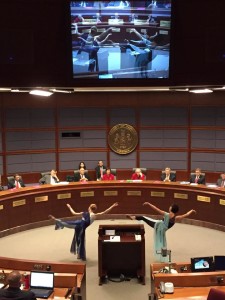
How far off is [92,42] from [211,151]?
6568 millimetres

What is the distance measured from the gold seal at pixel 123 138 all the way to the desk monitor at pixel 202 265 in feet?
27.2

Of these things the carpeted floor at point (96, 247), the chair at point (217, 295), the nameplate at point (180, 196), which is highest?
the nameplate at point (180, 196)

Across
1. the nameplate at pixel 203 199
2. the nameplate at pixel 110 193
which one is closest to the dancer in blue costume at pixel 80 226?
the nameplate at pixel 110 193

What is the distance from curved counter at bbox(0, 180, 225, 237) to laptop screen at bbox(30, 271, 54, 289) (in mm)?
4083

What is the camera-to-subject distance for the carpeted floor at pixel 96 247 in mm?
6465

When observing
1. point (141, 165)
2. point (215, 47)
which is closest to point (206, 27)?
point (215, 47)

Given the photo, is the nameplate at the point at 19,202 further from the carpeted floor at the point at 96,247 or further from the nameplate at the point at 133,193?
the nameplate at the point at 133,193

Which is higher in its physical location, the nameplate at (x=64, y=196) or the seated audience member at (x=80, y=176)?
the seated audience member at (x=80, y=176)

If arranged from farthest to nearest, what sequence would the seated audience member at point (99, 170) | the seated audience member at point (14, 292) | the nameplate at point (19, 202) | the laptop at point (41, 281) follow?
1. the seated audience member at point (99, 170)
2. the nameplate at point (19, 202)
3. the laptop at point (41, 281)
4. the seated audience member at point (14, 292)

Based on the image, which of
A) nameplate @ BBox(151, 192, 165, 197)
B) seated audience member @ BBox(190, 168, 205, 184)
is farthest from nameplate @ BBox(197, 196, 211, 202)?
seated audience member @ BBox(190, 168, 205, 184)

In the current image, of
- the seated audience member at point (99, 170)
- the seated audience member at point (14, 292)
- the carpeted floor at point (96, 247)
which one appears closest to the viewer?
the seated audience member at point (14, 292)

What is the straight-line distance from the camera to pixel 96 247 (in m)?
8.29

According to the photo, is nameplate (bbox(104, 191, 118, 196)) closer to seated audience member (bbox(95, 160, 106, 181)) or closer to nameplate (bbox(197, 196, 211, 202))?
nameplate (bbox(197, 196, 211, 202))

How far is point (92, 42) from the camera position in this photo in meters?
7.89
